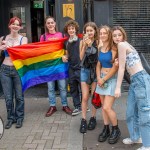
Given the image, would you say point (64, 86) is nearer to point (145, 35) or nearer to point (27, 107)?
point (27, 107)

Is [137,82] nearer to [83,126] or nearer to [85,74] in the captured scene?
[85,74]

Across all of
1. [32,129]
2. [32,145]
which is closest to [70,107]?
[32,129]

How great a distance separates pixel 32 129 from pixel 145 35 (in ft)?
11.8

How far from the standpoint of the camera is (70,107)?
6734mm

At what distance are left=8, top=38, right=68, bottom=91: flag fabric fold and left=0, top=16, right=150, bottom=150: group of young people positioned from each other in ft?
0.43

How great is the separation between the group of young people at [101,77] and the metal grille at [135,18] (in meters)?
1.91

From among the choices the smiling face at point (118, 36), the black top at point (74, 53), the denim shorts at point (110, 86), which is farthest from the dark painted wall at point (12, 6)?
the smiling face at point (118, 36)

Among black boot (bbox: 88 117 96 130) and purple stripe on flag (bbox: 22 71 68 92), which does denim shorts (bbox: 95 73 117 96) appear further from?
purple stripe on flag (bbox: 22 71 68 92)

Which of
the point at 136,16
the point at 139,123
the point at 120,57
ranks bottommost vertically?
the point at 139,123

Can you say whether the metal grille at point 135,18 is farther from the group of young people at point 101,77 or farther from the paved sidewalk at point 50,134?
the group of young people at point 101,77

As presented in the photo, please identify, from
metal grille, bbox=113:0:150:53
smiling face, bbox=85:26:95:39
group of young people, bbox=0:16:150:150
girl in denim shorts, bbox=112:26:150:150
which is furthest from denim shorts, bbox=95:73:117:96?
metal grille, bbox=113:0:150:53

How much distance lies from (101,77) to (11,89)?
5.42 feet

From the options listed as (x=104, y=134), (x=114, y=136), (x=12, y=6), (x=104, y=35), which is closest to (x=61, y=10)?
(x=12, y=6)

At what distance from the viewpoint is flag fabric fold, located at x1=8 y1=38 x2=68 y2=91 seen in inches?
235
